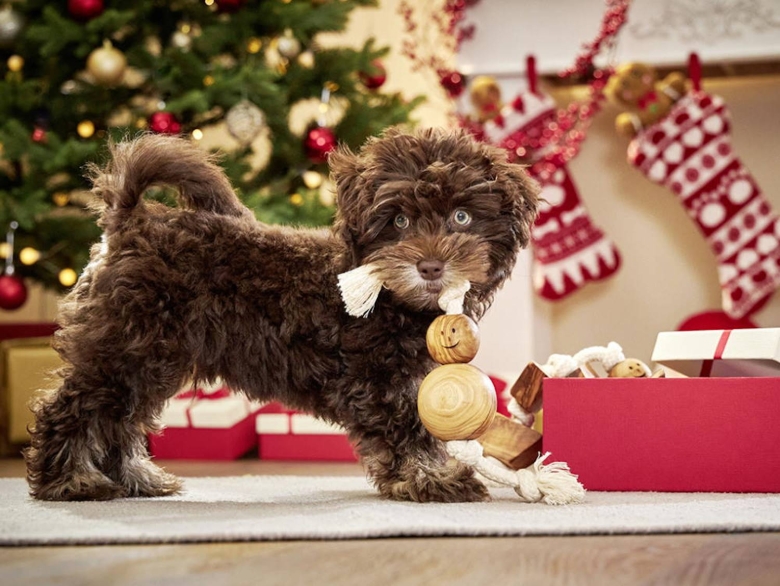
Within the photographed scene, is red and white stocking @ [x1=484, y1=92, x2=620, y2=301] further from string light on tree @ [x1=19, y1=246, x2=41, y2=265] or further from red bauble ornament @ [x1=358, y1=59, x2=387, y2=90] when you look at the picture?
string light on tree @ [x1=19, y1=246, x2=41, y2=265]

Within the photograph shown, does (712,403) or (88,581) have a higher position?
(712,403)

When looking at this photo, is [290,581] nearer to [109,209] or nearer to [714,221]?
[109,209]

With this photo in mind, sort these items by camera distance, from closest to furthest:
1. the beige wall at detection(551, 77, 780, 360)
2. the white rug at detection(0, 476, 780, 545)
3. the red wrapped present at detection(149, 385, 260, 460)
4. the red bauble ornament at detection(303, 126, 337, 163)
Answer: the white rug at detection(0, 476, 780, 545) → the red wrapped present at detection(149, 385, 260, 460) → the red bauble ornament at detection(303, 126, 337, 163) → the beige wall at detection(551, 77, 780, 360)

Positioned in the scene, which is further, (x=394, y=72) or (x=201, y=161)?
(x=394, y=72)

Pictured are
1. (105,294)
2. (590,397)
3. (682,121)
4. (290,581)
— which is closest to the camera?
(290,581)

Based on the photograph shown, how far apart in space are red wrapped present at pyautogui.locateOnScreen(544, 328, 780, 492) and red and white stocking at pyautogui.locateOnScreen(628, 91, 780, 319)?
264 centimetres

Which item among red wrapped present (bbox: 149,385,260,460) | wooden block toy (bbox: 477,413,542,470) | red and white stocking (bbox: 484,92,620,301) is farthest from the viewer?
red and white stocking (bbox: 484,92,620,301)

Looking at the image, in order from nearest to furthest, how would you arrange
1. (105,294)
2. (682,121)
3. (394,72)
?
(105,294) → (682,121) → (394,72)

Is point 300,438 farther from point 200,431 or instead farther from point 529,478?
point 529,478

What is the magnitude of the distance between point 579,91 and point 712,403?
3.47 meters

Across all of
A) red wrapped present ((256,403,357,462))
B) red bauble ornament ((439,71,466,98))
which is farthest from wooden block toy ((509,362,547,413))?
red bauble ornament ((439,71,466,98))

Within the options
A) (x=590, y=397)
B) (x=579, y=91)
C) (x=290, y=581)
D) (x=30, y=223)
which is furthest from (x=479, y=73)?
(x=290, y=581)

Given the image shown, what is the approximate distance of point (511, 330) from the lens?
15.6ft

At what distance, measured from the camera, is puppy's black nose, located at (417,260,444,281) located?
1.81 metres
